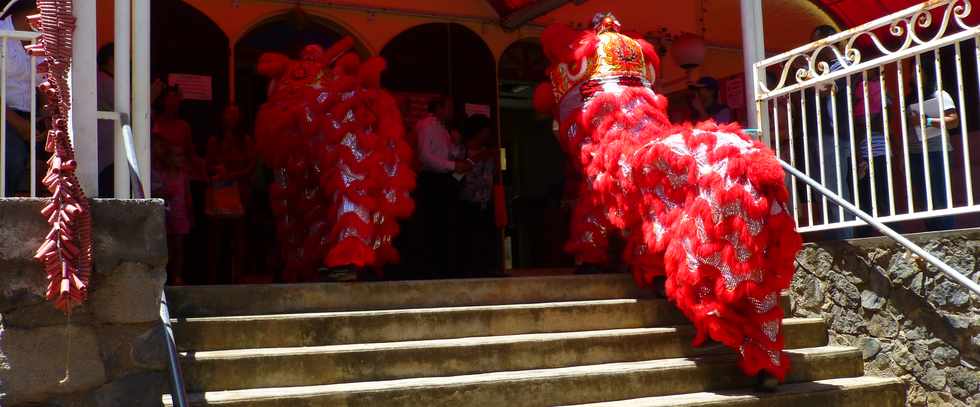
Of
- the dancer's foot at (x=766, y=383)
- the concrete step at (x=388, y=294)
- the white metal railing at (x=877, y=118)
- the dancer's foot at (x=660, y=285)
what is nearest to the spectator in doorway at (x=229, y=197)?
the concrete step at (x=388, y=294)

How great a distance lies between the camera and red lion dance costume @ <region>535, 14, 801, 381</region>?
5.03 metres

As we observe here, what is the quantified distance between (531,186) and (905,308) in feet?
18.1

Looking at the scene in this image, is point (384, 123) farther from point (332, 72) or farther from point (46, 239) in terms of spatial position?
point (46, 239)

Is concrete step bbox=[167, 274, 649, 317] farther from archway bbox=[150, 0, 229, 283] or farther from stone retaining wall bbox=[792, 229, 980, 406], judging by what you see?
archway bbox=[150, 0, 229, 283]

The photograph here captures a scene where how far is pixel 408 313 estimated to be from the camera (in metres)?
5.19

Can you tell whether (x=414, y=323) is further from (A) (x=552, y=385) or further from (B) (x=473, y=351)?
(A) (x=552, y=385)

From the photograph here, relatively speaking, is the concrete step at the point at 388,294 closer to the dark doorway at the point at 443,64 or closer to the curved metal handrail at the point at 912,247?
the curved metal handrail at the point at 912,247

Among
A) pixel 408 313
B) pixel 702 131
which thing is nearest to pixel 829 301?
pixel 702 131

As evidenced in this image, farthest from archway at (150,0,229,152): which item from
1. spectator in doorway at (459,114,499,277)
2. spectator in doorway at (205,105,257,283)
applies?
spectator in doorway at (459,114,499,277)

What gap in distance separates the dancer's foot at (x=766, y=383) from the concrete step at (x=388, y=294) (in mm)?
996

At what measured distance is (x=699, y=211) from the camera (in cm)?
509

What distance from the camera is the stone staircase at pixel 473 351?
461 centimetres

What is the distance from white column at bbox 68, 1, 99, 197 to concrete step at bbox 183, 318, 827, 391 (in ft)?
3.40

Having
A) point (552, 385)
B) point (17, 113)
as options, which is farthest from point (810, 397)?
point (17, 113)
